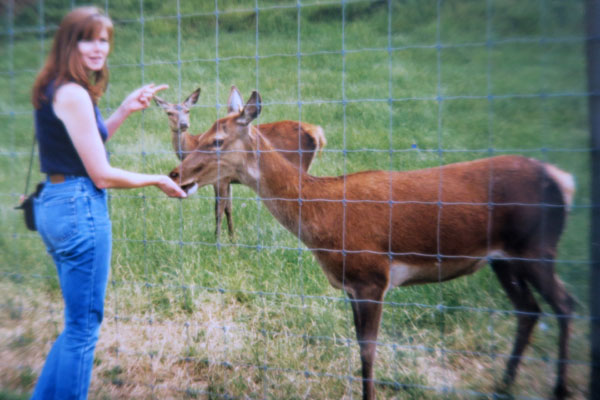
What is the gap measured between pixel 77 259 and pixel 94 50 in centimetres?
105

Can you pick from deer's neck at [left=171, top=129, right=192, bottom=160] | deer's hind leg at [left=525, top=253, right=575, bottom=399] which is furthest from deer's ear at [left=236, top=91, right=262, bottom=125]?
deer's hind leg at [left=525, top=253, right=575, bottom=399]

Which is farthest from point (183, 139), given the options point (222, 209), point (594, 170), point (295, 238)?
point (594, 170)

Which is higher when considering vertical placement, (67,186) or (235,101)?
(235,101)

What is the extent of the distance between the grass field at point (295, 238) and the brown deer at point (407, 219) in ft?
0.61

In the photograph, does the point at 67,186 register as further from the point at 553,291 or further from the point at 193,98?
the point at 553,291

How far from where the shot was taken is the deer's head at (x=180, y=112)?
465 centimetres

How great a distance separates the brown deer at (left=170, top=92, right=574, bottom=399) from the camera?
331cm

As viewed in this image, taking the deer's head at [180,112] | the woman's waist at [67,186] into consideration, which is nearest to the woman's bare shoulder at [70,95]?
the woman's waist at [67,186]

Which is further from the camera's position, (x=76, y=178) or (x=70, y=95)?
(x=76, y=178)

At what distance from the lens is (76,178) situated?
270 cm

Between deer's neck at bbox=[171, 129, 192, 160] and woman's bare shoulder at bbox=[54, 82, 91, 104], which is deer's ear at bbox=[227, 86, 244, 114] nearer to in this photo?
deer's neck at bbox=[171, 129, 192, 160]

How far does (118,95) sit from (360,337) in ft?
11.9

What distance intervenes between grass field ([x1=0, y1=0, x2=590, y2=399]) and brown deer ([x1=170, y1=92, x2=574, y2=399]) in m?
0.18

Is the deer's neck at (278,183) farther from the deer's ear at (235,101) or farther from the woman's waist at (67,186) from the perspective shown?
the woman's waist at (67,186)
